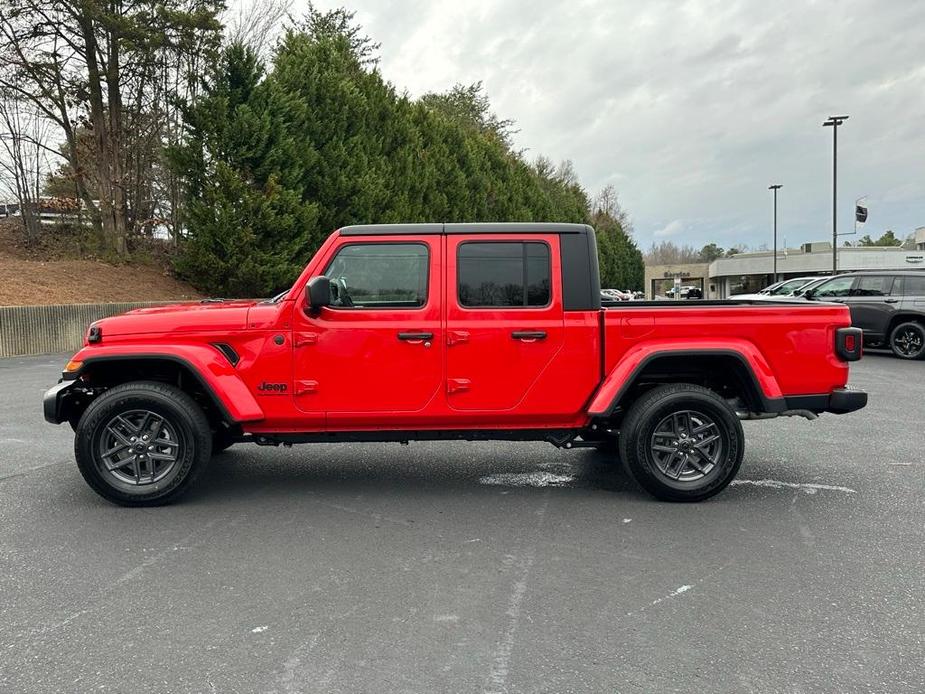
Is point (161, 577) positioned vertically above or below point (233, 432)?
below

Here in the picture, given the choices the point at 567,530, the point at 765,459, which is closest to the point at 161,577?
the point at 567,530

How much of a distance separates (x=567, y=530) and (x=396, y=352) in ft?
5.33

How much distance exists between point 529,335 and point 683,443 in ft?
4.33

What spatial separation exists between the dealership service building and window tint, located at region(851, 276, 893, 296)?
49123 mm

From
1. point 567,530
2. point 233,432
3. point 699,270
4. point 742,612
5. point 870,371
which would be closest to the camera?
point 742,612

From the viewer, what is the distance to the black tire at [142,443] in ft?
15.8

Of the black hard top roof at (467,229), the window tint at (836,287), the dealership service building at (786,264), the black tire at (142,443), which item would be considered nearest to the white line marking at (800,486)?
the black hard top roof at (467,229)

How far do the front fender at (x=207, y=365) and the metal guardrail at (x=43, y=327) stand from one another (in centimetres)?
1330

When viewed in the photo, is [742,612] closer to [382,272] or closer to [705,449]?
[705,449]

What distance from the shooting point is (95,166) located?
21703mm

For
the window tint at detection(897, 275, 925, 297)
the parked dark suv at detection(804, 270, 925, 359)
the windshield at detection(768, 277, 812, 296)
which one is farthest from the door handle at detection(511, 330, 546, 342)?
the windshield at detection(768, 277, 812, 296)

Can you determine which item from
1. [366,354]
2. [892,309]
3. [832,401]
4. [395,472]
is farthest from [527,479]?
[892,309]

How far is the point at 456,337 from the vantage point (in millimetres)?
4891

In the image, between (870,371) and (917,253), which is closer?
(870,371)
